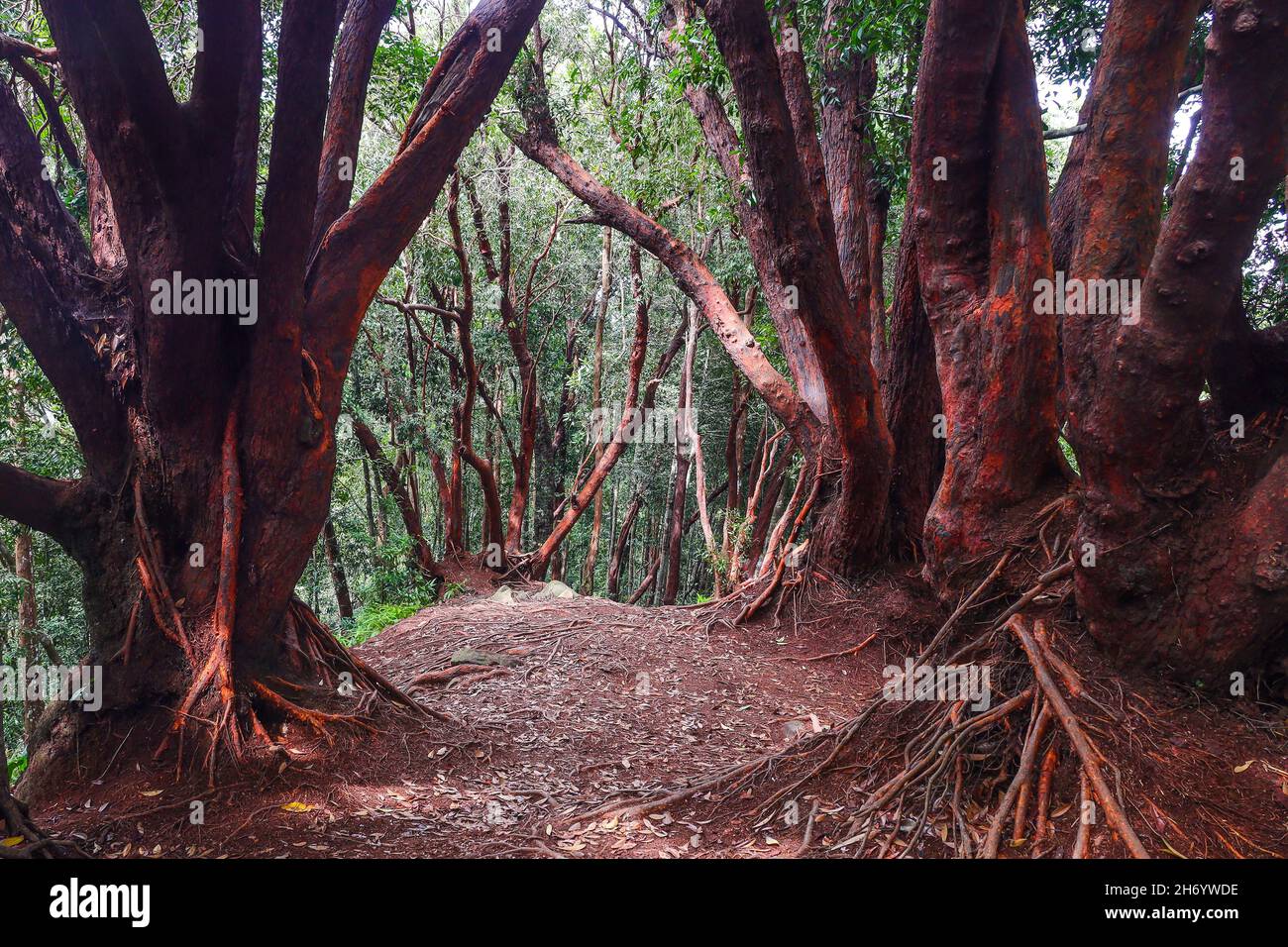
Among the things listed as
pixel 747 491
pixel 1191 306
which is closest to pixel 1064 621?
pixel 1191 306

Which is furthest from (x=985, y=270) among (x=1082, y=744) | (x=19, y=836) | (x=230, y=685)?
(x=19, y=836)

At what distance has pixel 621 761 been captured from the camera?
4809mm

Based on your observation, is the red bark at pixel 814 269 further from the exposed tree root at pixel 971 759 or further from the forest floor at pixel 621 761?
the exposed tree root at pixel 971 759

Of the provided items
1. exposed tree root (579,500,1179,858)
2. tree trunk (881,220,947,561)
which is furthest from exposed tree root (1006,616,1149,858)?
tree trunk (881,220,947,561)

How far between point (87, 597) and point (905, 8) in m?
6.30

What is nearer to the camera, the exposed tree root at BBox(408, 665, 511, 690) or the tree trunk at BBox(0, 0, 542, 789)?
the tree trunk at BBox(0, 0, 542, 789)

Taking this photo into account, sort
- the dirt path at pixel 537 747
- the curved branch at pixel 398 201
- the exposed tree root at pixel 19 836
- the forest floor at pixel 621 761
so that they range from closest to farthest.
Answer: the exposed tree root at pixel 19 836 → the forest floor at pixel 621 761 → the dirt path at pixel 537 747 → the curved branch at pixel 398 201

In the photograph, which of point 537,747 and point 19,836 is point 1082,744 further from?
point 19,836

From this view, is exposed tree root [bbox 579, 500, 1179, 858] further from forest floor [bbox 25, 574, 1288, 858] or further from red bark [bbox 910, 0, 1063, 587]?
red bark [bbox 910, 0, 1063, 587]

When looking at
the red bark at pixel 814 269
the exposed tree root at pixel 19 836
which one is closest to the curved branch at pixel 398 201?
the red bark at pixel 814 269

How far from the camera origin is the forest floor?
8.41 feet

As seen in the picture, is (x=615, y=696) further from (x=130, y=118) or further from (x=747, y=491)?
(x=747, y=491)

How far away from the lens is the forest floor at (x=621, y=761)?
2.56 metres

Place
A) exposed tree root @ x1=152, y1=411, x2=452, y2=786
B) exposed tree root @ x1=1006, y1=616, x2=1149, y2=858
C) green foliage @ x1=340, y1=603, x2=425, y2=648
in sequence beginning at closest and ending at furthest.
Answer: exposed tree root @ x1=1006, y1=616, x2=1149, y2=858 → exposed tree root @ x1=152, y1=411, x2=452, y2=786 → green foliage @ x1=340, y1=603, x2=425, y2=648
